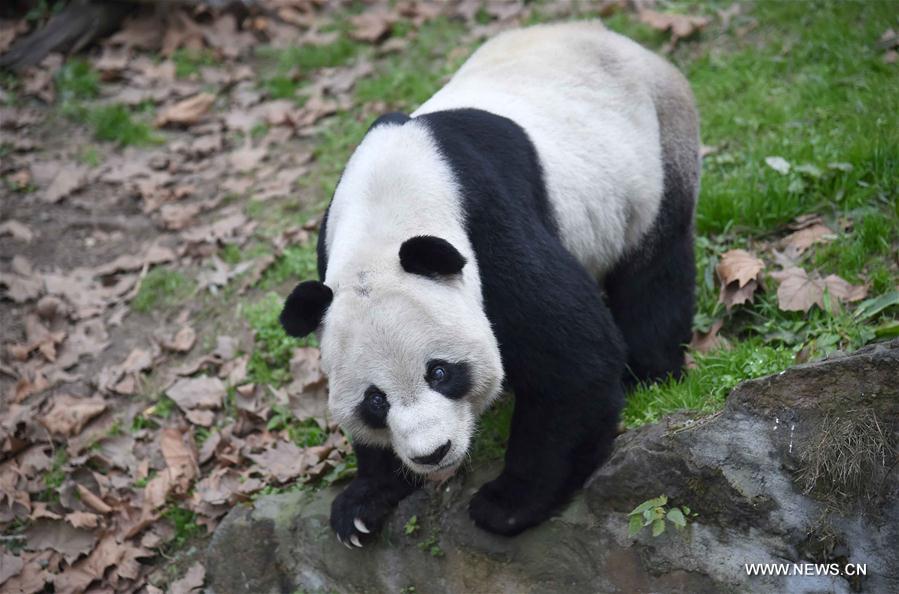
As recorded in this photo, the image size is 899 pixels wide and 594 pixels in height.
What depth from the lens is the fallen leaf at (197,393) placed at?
19.7 feet

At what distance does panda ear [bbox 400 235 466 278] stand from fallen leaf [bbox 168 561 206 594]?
2.34m

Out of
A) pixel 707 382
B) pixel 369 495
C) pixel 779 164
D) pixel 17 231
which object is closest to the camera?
pixel 369 495

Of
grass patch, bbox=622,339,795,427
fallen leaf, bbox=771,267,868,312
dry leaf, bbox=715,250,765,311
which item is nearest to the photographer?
grass patch, bbox=622,339,795,427

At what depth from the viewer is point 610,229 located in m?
4.91

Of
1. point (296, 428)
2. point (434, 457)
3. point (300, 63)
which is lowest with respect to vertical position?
point (296, 428)

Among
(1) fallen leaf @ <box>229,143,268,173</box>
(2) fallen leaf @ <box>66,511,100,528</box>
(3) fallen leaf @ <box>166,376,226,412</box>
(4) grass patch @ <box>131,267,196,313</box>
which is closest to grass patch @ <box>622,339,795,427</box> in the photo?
(3) fallen leaf @ <box>166,376,226,412</box>

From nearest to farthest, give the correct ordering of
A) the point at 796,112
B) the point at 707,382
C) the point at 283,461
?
the point at 707,382 → the point at 283,461 → the point at 796,112

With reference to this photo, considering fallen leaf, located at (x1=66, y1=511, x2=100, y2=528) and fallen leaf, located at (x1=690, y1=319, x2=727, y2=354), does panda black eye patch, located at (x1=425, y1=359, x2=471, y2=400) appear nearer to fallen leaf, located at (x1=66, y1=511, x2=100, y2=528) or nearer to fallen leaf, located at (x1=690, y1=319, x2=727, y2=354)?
fallen leaf, located at (x1=690, y1=319, x2=727, y2=354)

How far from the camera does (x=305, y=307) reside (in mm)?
3719

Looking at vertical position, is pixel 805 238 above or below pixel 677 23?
below

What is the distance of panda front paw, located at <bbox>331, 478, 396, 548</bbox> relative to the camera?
4.50m

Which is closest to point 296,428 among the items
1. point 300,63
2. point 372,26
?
point 300,63

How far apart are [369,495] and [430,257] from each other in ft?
4.89

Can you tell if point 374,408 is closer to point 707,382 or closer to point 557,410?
point 557,410
